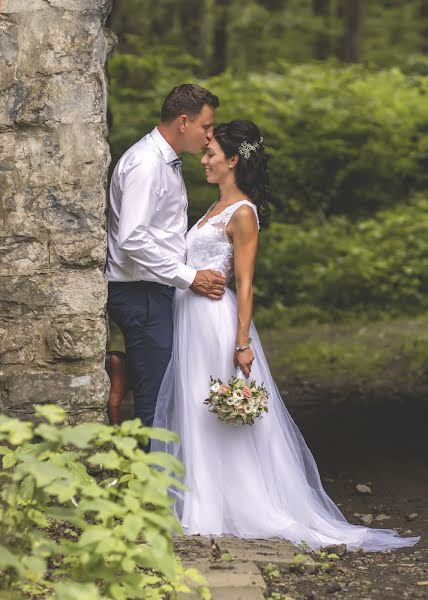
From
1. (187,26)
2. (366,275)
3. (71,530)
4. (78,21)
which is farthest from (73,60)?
(187,26)

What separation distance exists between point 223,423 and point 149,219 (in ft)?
3.63

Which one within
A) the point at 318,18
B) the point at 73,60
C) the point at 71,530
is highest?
the point at 318,18

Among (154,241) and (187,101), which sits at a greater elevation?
(187,101)

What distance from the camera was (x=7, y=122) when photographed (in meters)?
4.70

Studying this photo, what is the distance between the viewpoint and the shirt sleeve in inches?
193

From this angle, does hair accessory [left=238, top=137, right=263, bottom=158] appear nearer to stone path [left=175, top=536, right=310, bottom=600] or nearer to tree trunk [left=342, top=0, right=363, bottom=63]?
stone path [left=175, top=536, right=310, bottom=600]

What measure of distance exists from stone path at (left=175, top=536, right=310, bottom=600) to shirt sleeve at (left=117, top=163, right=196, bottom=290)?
51.3 inches

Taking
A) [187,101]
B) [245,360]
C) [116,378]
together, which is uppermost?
[187,101]

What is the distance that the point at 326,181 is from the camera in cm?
1376

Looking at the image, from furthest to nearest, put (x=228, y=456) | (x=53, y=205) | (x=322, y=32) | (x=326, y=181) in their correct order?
(x=322, y=32) → (x=326, y=181) → (x=228, y=456) → (x=53, y=205)

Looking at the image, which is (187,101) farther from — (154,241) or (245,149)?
(154,241)

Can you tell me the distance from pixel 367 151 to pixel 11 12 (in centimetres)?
965

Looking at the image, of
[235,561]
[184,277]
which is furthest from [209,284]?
[235,561]

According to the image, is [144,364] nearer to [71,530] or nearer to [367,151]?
[71,530]
